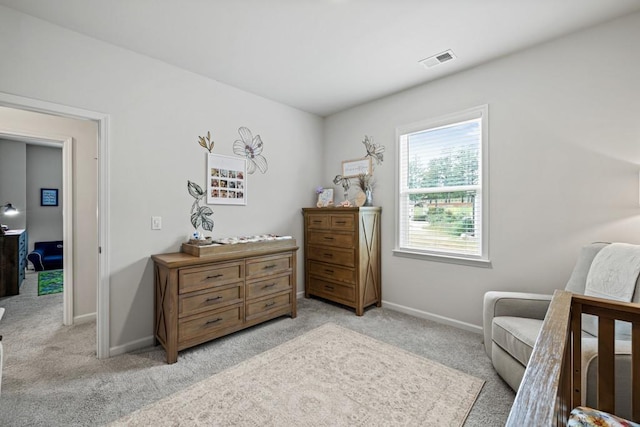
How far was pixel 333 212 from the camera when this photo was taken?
3.58m

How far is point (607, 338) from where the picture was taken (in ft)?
3.95

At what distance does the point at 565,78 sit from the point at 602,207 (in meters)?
1.10

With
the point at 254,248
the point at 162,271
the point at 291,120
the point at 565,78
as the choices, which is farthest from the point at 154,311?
the point at 565,78

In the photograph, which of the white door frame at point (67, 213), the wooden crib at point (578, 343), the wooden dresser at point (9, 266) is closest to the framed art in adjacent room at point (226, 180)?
the white door frame at point (67, 213)

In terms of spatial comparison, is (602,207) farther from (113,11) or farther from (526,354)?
(113,11)

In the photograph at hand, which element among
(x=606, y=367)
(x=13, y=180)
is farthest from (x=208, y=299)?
(x=13, y=180)

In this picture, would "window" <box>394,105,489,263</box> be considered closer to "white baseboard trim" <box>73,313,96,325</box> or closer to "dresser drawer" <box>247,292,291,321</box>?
"dresser drawer" <box>247,292,291,321</box>

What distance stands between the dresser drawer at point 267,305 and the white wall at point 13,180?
6185mm

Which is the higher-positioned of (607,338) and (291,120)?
(291,120)

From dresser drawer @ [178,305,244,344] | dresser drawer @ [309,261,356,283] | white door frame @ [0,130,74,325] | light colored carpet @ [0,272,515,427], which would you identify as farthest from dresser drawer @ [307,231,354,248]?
white door frame @ [0,130,74,325]

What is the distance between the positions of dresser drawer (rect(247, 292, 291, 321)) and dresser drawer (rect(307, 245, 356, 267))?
72 cm

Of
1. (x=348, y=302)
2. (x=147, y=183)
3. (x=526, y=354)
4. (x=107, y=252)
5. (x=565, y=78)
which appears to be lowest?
(x=348, y=302)

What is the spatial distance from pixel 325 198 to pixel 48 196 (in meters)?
6.50

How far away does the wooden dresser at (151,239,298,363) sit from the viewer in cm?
235
